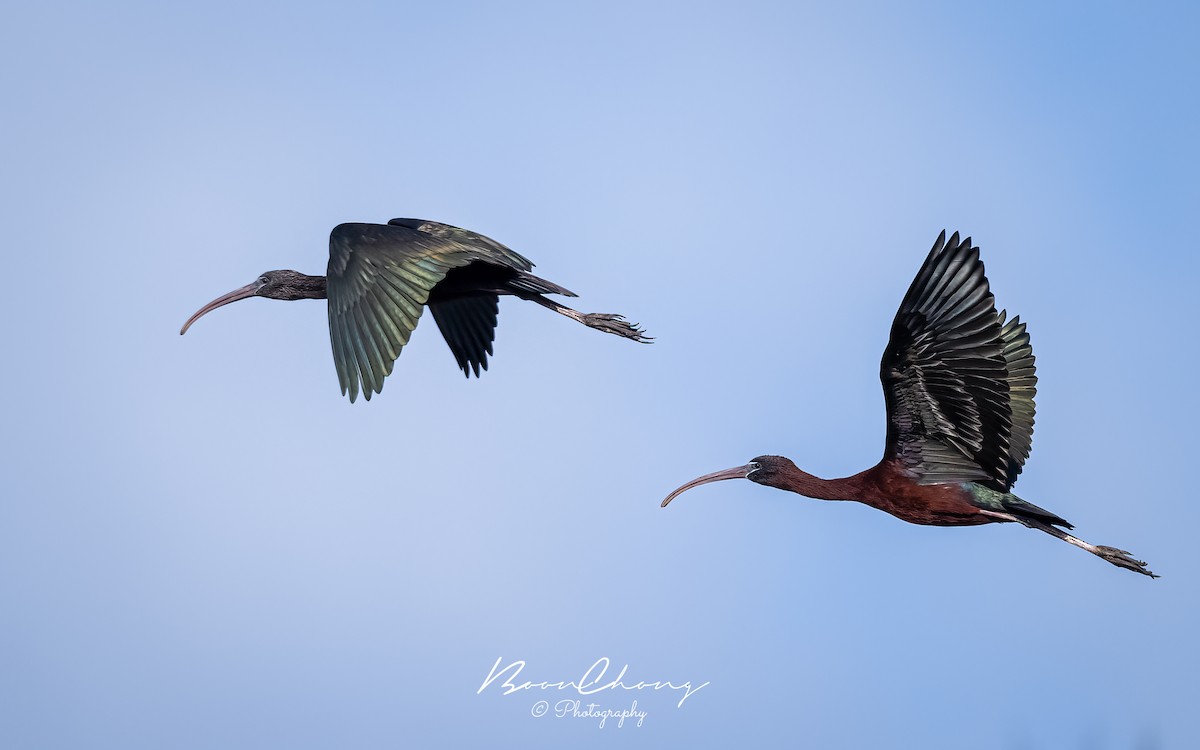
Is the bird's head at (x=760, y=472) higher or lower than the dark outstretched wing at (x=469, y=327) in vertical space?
lower

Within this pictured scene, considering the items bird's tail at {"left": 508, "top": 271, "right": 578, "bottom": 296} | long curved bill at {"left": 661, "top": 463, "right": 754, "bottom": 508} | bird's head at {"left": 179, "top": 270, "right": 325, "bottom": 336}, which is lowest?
long curved bill at {"left": 661, "top": 463, "right": 754, "bottom": 508}

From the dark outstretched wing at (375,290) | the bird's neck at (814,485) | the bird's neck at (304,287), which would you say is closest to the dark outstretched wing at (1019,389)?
the bird's neck at (814,485)

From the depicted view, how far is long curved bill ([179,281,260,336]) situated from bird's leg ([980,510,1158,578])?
24.2ft

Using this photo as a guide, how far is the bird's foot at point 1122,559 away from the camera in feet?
41.5

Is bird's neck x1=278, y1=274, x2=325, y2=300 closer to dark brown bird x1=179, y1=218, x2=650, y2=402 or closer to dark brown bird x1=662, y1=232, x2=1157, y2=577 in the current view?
dark brown bird x1=179, y1=218, x2=650, y2=402

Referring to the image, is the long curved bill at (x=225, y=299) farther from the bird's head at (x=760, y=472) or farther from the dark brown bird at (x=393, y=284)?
the bird's head at (x=760, y=472)

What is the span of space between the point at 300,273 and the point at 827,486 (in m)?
5.63

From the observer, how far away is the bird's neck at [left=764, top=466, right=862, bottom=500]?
43.1ft

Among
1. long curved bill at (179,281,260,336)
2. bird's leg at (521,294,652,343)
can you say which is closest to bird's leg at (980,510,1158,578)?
bird's leg at (521,294,652,343)

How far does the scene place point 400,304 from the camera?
478 inches

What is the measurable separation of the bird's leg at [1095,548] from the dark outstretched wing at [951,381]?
0.92ft

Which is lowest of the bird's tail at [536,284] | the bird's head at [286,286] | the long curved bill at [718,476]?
the long curved bill at [718,476]

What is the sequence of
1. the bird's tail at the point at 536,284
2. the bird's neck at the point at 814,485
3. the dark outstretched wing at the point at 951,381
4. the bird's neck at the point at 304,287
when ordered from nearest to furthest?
the dark outstretched wing at the point at 951,381 → the bird's neck at the point at 814,485 → the bird's tail at the point at 536,284 → the bird's neck at the point at 304,287

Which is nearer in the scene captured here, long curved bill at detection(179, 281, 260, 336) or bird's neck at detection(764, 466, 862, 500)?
bird's neck at detection(764, 466, 862, 500)
